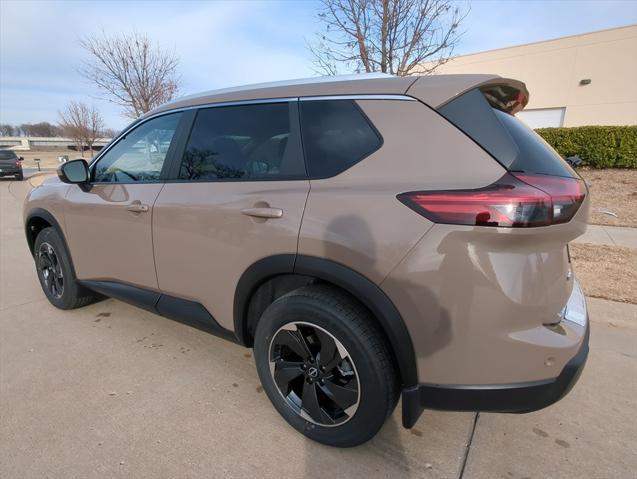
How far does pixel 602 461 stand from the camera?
78.0 inches

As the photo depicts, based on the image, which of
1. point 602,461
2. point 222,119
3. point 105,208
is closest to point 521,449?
point 602,461

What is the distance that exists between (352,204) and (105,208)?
2.11 meters

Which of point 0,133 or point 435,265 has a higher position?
point 0,133

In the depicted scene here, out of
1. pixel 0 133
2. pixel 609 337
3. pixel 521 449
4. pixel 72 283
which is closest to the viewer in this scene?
pixel 521 449

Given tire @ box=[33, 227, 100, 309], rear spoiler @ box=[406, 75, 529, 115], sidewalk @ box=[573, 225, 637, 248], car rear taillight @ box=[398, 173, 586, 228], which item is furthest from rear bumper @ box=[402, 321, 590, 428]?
sidewalk @ box=[573, 225, 637, 248]

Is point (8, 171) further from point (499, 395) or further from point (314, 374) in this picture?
point (499, 395)

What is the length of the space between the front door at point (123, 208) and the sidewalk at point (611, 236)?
5.68 meters

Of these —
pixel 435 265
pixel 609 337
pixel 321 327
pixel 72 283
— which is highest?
pixel 435 265

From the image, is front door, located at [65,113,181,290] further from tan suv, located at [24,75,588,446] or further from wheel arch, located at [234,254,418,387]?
wheel arch, located at [234,254,418,387]

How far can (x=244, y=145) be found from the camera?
2307mm

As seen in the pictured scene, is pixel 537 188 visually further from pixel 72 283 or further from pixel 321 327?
pixel 72 283

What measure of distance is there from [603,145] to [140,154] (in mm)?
14491

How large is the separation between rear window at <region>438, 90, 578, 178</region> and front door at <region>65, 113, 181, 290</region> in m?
1.89

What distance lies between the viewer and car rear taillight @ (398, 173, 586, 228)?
58.5 inches
